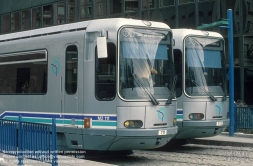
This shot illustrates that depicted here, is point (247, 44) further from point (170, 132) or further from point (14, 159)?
point (14, 159)

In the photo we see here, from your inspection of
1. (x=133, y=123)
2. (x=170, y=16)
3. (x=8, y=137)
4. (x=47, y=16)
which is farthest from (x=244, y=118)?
(x=47, y=16)

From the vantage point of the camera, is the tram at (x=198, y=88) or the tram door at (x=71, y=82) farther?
the tram at (x=198, y=88)

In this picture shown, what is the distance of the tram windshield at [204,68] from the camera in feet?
47.1

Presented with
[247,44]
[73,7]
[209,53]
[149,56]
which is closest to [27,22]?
[73,7]

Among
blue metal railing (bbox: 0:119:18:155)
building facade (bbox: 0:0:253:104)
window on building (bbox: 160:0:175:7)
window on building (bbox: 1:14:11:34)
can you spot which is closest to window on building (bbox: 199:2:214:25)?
building facade (bbox: 0:0:253:104)

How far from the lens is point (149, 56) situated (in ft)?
39.0

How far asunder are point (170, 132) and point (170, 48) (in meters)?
2.10

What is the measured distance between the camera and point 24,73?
14.2 meters

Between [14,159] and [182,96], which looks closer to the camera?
[14,159]

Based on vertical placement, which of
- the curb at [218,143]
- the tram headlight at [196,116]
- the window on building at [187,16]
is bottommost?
the curb at [218,143]

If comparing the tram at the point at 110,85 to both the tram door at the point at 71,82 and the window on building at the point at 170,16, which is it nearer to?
the tram door at the point at 71,82

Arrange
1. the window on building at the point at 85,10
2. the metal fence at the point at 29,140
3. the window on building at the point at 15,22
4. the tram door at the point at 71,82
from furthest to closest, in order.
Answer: the window on building at the point at 15,22
the window on building at the point at 85,10
the tram door at the point at 71,82
the metal fence at the point at 29,140

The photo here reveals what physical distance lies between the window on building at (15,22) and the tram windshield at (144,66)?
25.0 metres

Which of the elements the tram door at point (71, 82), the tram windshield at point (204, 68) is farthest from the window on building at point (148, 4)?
the tram door at point (71, 82)
